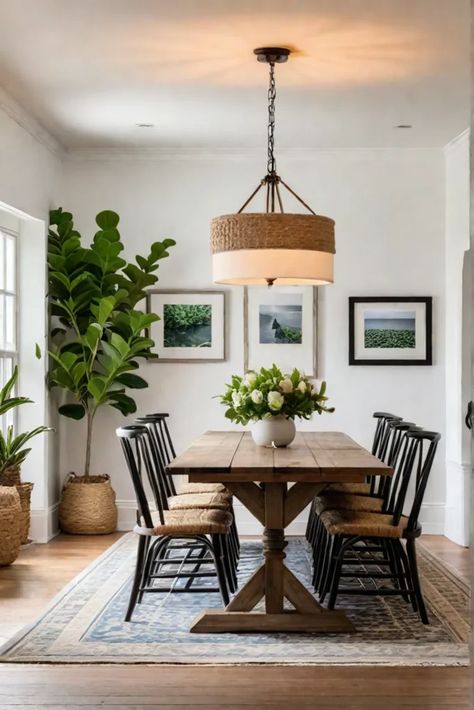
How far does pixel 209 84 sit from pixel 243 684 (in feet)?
11.0


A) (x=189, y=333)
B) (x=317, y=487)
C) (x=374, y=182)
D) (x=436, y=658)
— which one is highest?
(x=374, y=182)

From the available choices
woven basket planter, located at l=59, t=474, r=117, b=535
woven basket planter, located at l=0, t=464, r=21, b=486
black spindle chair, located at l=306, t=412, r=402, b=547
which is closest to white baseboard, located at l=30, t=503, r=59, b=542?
woven basket planter, located at l=59, t=474, r=117, b=535

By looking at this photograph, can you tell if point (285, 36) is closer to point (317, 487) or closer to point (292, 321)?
point (317, 487)

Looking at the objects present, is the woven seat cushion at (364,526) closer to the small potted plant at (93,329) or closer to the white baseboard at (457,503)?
the white baseboard at (457,503)

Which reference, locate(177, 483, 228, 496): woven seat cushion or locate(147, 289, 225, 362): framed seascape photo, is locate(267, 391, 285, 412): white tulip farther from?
locate(147, 289, 225, 362): framed seascape photo

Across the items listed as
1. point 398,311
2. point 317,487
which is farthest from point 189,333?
point 317,487

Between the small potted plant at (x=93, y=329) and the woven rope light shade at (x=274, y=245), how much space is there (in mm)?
1844

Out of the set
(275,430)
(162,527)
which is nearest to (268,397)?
(275,430)

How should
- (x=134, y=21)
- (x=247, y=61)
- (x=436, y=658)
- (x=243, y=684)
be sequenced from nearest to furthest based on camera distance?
(x=243, y=684) < (x=436, y=658) < (x=134, y=21) < (x=247, y=61)

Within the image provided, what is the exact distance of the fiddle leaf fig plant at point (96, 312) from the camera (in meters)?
6.90

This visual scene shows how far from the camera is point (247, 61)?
5.23 metres

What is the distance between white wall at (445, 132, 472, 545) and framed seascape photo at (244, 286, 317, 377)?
993 mm

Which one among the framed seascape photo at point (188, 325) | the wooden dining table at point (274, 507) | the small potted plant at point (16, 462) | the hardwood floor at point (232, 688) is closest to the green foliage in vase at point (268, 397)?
the wooden dining table at point (274, 507)

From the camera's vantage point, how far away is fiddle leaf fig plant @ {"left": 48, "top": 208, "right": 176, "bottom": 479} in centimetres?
690
